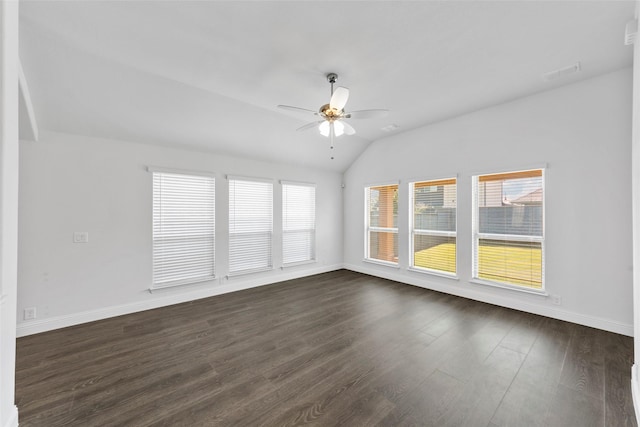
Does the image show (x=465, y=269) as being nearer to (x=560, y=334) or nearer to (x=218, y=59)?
(x=560, y=334)

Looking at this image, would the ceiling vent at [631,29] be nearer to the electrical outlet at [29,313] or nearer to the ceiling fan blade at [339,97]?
the ceiling fan blade at [339,97]

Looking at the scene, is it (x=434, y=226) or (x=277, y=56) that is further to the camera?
(x=434, y=226)

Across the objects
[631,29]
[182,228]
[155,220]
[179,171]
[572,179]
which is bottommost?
[182,228]

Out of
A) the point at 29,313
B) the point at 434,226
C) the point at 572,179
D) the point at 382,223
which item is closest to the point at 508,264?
the point at 434,226

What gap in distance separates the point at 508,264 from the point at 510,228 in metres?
0.54

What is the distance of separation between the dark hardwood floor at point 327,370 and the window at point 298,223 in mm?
2015

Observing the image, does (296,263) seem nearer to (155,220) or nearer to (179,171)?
(155,220)

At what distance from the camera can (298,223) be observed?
5691mm

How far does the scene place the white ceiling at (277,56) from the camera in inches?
80.7

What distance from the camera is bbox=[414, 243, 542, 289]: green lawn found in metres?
3.60

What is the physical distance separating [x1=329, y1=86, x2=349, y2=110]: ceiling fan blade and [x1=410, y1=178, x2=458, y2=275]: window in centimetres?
278

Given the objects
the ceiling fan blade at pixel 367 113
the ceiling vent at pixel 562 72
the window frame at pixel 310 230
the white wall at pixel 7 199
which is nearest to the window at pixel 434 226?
the ceiling vent at pixel 562 72

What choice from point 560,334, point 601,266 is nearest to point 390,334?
point 560,334

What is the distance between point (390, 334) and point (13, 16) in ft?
13.1
